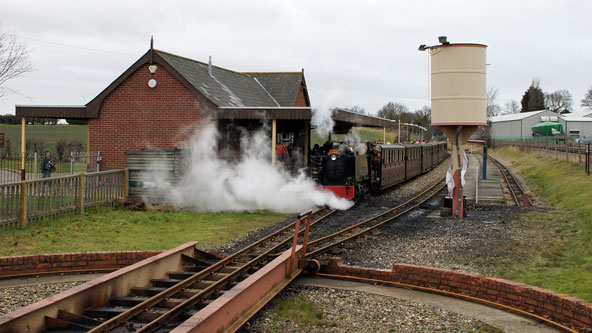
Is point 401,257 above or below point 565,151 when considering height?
below

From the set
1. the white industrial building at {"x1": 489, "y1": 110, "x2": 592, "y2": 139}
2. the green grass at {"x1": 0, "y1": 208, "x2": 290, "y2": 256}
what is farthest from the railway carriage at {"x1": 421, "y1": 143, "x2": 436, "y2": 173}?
the white industrial building at {"x1": 489, "y1": 110, "x2": 592, "y2": 139}

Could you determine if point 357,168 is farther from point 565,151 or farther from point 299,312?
point 565,151

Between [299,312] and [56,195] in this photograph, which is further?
[56,195]

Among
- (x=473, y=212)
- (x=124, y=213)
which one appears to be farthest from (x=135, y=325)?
(x=473, y=212)

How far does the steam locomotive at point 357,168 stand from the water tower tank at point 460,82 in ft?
11.9

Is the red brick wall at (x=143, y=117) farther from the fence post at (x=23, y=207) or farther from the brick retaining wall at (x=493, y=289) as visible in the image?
the brick retaining wall at (x=493, y=289)

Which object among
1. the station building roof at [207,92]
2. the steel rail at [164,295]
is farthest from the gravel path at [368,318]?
the station building roof at [207,92]

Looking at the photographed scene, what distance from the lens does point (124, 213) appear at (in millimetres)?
16297

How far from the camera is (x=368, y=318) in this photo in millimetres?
7020

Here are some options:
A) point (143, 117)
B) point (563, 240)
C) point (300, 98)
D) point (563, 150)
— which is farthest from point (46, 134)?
point (563, 240)

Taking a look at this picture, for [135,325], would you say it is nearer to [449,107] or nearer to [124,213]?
[124,213]

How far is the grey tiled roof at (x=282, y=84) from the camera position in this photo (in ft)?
97.1

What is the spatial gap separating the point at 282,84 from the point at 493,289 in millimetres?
24222

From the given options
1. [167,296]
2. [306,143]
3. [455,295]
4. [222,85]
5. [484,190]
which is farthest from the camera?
[484,190]
